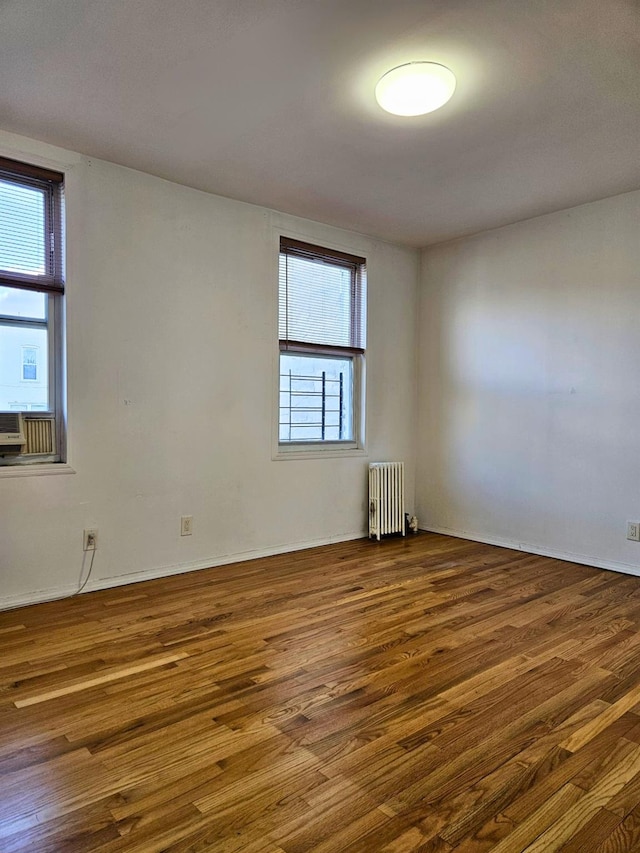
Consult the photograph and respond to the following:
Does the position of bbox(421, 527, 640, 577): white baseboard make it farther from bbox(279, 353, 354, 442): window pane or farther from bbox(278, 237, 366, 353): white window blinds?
bbox(278, 237, 366, 353): white window blinds

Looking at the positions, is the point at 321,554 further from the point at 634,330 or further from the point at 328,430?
the point at 634,330

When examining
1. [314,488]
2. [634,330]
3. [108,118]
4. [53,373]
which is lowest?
[314,488]

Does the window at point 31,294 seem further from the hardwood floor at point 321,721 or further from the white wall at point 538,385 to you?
the white wall at point 538,385

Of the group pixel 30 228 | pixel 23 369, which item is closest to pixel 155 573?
pixel 23 369

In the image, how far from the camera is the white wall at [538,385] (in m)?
3.85

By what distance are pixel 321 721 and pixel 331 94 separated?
2718mm

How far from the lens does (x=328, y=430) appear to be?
471 cm

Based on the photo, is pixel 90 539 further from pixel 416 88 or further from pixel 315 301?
pixel 416 88

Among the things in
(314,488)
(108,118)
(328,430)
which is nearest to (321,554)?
(314,488)

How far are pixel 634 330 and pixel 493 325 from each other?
1.13m

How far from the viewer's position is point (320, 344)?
452cm

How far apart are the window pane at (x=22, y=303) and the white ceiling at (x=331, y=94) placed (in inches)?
34.5

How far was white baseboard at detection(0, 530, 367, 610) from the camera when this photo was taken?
10.1 feet

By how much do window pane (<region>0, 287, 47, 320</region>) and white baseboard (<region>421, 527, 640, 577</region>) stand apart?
3.69 meters
